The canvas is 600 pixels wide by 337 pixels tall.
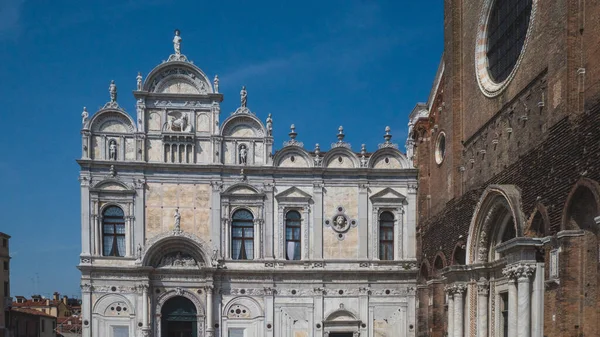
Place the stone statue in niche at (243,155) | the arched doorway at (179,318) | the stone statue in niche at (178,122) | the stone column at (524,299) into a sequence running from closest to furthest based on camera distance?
1. the stone column at (524,299)
2. the arched doorway at (179,318)
3. the stone statue in niche at (178,122)
4. the stone statue in niche at (243,155)

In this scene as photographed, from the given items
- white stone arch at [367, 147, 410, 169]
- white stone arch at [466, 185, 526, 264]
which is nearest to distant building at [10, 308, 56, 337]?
white stone arch at [367, 147, 410, 169]

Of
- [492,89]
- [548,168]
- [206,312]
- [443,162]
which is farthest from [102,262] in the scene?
[548,168]

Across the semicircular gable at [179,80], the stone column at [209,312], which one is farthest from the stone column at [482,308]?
the semicircular gable at [179,80]

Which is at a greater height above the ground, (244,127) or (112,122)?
Result: (112,122)

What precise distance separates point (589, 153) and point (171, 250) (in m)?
18.9

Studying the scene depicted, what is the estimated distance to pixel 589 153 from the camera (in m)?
15.4

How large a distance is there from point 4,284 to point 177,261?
15.3 metres

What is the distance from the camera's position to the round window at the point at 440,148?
93.4ft

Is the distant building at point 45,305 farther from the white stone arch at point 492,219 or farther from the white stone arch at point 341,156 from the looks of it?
the white stone arch at point 492,219

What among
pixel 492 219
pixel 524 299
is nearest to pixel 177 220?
pixel 492 219

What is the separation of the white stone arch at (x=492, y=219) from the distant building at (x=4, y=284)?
2679cm

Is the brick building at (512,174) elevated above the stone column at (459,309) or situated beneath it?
elevated above

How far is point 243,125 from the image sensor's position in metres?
31.0

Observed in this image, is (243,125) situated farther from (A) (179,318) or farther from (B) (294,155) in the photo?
(A) (179,318)
